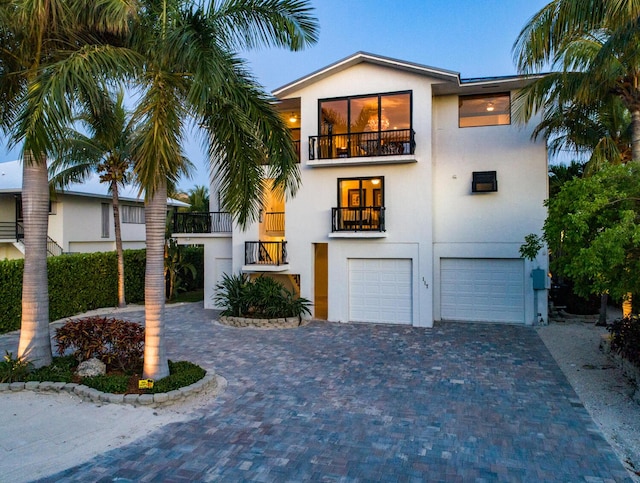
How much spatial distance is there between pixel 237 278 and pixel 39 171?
7359 mm

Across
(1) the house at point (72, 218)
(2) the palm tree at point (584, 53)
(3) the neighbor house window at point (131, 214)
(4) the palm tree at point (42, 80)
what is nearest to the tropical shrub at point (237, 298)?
(4) the palm tree at point (42, 80)

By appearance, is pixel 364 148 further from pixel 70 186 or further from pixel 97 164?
pixel 70 186

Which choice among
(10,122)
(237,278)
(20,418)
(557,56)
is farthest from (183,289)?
(557,56)

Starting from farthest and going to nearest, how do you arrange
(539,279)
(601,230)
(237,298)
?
(237,298), (539,279), (601,230)

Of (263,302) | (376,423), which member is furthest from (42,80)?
(263,302)

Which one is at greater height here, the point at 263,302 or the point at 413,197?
the point at 413,197

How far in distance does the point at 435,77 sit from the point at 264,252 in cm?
754

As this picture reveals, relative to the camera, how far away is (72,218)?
20.3 metres

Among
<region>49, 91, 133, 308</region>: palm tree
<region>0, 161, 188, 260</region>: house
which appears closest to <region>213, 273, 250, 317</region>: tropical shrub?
<region>49, 91, 133, 308</region>: palm tree

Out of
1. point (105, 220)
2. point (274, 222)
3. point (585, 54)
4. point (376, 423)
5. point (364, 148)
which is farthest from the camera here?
point (105, 220)

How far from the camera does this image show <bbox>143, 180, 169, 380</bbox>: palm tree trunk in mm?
6703

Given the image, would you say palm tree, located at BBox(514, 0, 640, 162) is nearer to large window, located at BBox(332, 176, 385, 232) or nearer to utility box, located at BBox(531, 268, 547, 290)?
utility box, located at BBox(531, 268, 547, 290)

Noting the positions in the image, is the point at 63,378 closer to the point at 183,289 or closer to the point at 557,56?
the point at 557,56

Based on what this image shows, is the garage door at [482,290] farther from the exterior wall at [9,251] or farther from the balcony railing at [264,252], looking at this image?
the exterior wall at [9,251]
